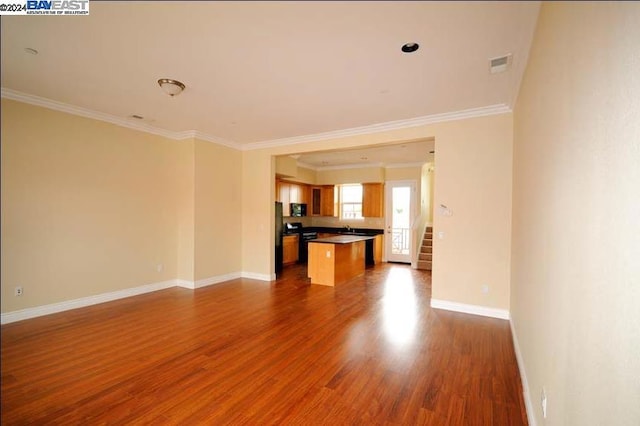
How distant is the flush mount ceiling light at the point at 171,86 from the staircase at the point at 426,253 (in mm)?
6632

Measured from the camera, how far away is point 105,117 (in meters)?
4.34

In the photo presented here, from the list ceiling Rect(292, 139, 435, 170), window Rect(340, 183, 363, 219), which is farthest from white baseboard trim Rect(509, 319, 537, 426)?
window Rect(340, 183, 363, 219)

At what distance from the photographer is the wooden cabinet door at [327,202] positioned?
9.21 meters

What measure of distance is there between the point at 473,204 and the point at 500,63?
1.87 metres

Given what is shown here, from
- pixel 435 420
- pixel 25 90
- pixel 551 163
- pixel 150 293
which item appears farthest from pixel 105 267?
pixel 551 163

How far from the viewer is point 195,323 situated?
3.63 meters

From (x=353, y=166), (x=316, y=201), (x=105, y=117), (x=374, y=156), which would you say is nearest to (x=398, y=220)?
(x=353, y=166)

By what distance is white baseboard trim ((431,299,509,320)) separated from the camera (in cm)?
380

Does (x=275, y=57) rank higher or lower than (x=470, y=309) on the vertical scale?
higher

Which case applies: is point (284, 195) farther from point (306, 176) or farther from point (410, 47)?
point (410, 47)

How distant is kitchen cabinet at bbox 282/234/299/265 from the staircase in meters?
3.42

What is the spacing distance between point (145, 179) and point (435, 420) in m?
5.29

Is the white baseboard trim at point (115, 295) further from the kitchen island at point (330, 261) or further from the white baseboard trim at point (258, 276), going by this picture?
the kitchen island at point (330, 261)

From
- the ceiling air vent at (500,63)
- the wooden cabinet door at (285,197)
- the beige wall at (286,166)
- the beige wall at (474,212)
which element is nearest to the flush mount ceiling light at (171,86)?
the ceiling air vent at (500,63)
